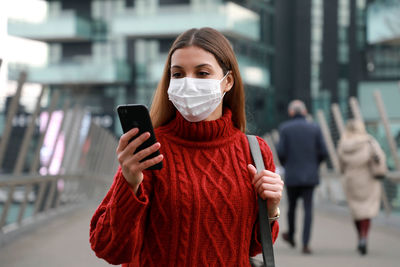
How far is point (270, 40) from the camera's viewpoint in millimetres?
38844

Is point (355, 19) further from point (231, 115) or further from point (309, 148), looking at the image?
point (231, 115)

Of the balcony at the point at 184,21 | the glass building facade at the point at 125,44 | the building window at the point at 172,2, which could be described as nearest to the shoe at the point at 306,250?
the balcony at the point at 184,21

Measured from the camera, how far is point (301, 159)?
26.9 feet

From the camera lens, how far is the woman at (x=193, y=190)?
2275 mm

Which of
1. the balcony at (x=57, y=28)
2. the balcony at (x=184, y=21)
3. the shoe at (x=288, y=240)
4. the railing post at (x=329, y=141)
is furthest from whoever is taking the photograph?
the balcony at (x=57, y=28)

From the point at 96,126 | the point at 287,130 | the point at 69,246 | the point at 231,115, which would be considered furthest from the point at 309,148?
the point at 96,126

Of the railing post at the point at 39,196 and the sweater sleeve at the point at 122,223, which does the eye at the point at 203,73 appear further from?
the railing post at the point at 39,196

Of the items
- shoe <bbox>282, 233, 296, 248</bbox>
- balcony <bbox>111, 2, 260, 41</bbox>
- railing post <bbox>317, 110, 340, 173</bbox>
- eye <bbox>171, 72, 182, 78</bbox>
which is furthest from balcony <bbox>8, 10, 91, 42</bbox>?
eye <bbox>171, 72, 182, 78</bbox>

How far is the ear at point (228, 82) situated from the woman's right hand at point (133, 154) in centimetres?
61

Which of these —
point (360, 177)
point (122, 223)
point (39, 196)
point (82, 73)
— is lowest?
point (39, 196)

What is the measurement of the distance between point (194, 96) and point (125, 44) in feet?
119

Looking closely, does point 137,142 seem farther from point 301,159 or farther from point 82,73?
point 82,73

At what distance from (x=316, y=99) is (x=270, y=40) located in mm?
5218

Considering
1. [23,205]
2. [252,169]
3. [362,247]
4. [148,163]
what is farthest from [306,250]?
[148,163]
